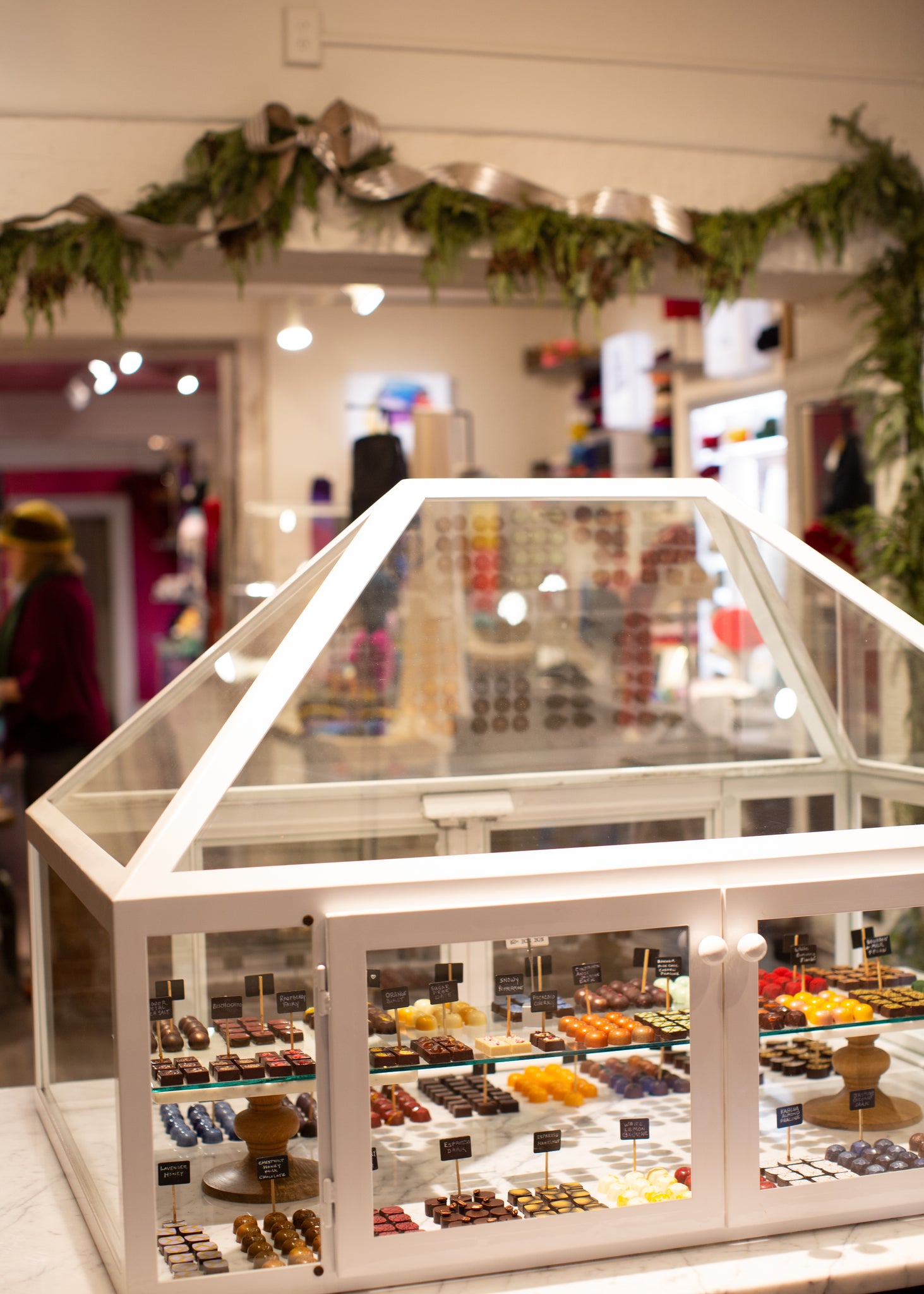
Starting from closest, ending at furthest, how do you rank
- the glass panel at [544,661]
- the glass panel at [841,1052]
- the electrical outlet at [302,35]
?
1. the glass panel at [841,1052]
2. the glass panel at [544,661]
3. the electrical outlet at [302,35]

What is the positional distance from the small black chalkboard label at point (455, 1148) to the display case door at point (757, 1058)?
374 mm

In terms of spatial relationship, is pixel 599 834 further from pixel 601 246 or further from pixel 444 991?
pixel 601 246

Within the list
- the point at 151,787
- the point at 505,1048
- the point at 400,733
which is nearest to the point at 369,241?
the point at 400,733

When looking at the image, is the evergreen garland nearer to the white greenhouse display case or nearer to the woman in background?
the woman in background

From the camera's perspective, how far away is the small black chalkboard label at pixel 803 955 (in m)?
2.09

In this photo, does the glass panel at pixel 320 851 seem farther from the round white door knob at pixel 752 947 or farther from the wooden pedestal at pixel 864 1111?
the wooden pedestal at pixel 864 1111

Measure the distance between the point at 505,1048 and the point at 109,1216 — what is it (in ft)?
2.03

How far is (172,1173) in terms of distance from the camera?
69.6 inches

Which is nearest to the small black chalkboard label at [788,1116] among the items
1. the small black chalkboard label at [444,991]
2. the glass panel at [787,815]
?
the glass panel at [787,815]

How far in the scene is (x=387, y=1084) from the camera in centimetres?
186

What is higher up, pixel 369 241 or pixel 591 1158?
pixel 369 241

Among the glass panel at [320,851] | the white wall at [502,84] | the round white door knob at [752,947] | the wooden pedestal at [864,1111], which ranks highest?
the white wall at [502,84]

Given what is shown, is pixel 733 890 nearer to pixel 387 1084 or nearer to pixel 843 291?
pixel 387 1084

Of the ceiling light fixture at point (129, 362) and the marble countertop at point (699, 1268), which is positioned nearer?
the marble countertop at point (699, 1268)
